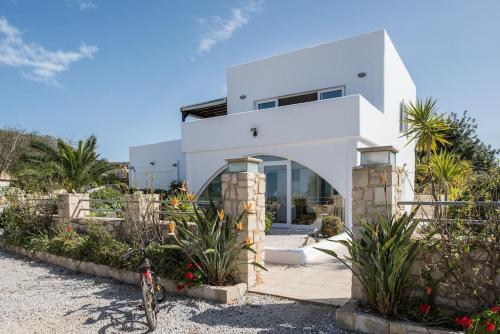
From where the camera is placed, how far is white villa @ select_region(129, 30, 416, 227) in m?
11.1

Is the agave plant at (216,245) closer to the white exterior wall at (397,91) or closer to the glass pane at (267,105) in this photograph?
the white exterior wall at (397,91)

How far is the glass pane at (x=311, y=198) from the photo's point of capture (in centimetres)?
1131

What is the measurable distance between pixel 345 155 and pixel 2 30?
11.5 metres

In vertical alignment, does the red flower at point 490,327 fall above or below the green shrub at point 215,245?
below

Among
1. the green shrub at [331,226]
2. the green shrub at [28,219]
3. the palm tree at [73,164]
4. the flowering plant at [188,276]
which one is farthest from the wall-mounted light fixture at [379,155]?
the palm tree at [73,164]

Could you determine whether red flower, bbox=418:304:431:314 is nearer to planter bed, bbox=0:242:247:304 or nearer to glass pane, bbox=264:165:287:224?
planter bed, bbox=0:242:247:304

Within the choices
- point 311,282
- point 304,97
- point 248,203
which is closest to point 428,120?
point 304,97

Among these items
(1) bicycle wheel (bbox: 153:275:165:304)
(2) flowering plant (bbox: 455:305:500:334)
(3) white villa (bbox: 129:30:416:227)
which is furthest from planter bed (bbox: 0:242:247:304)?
(2) flowering plant (bbox: 455:305:500:334)

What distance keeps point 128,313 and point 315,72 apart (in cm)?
1183

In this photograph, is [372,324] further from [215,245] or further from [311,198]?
[311,198]

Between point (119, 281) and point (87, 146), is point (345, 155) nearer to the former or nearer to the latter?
point (119, 281)

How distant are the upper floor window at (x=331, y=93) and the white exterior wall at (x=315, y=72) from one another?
0.22 m

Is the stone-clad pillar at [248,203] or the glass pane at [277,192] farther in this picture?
the glass pane at [277,192]

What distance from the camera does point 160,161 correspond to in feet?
60.7
